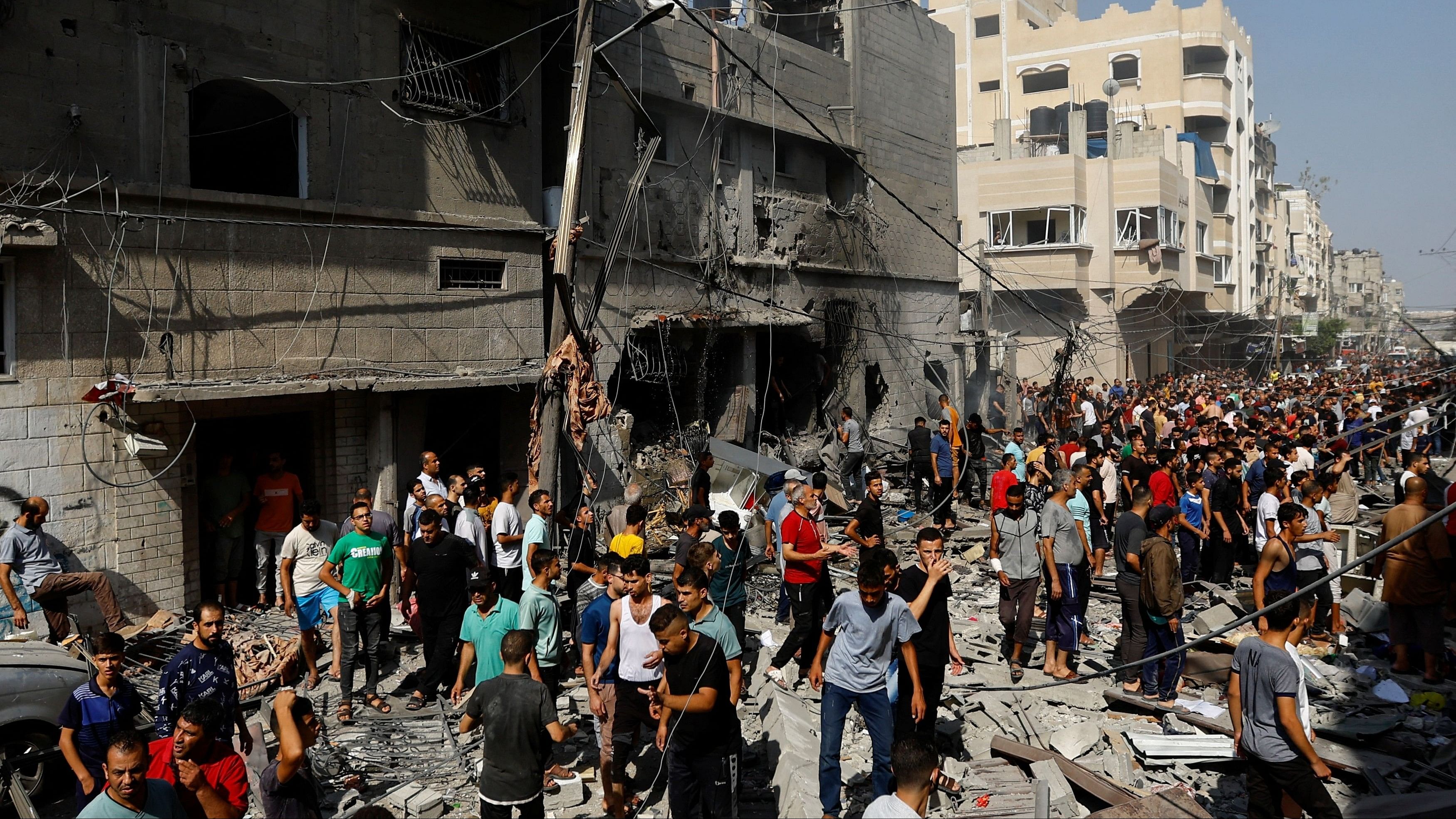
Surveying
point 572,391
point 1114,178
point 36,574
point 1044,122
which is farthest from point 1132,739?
point 1044,122

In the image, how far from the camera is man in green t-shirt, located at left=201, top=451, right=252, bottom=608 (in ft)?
34.9

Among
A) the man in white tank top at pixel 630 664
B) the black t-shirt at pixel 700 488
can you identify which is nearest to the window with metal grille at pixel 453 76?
the black t-shirt at pixel 700 488

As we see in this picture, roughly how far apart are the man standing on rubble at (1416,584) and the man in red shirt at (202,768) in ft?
28.5

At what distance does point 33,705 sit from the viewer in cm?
628

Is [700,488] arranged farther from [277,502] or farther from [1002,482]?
[277,502]

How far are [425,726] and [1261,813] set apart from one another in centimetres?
560

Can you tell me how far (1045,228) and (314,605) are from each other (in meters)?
31.4

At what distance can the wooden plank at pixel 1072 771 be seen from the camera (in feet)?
20.9

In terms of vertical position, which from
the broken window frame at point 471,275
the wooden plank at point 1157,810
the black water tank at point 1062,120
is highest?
the black water tank at point 1062,120

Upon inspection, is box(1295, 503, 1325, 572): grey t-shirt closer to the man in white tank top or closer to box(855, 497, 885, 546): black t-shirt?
box(855, 497, 885, 546): black t-shirt

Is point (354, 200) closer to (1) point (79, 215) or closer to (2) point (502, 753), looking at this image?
(1) point (79, 215)

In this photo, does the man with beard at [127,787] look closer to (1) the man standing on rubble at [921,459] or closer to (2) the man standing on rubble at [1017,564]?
(2) the man standing on rubble at [1017,564]

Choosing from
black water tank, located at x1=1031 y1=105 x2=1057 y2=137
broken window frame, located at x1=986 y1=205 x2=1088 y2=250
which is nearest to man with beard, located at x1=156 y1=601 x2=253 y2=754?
broken window frame, located at x1=986 y1=205 x2=1088 y2=250

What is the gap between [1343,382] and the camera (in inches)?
1209
